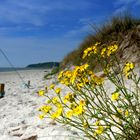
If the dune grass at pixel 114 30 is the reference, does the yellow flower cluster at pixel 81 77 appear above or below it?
below

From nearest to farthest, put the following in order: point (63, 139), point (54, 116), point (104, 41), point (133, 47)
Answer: point (54, 116)
point (63, 139)
point (133, 47)
point (104, 41)

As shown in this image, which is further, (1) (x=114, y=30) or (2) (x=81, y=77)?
(1) (x=114, y=30)

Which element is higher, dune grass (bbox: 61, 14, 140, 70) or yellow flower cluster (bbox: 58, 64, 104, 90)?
dune grass (bbox: 61, 14, 140, 70)

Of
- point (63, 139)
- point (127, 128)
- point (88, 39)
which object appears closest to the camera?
point (127, 128)

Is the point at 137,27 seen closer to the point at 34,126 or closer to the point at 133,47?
the point at 133,47

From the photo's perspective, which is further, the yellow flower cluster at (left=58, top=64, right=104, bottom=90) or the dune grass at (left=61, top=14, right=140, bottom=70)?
the dune grass at (left=61, top=14, right=140, bottom=70)

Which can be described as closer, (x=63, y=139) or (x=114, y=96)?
(x=114, y=96)

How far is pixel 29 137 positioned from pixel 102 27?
25.4 feet

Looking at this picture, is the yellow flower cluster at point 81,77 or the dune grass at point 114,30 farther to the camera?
the dune grass at point 114,30

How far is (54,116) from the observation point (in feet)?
7.73

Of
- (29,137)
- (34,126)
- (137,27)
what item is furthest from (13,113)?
(137,27)

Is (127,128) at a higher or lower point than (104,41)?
lower

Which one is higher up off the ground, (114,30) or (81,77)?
(114,30)

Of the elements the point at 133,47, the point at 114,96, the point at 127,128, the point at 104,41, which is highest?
the point at 104,41
